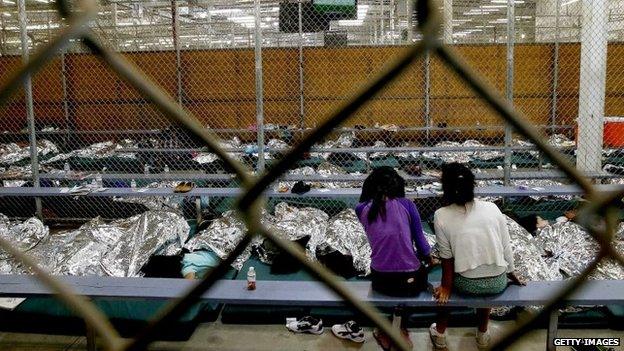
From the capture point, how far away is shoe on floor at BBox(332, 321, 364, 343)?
3662 mm

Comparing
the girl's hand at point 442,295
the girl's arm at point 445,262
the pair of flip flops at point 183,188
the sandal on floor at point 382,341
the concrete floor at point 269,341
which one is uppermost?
the pair of flip flops at point 183,188

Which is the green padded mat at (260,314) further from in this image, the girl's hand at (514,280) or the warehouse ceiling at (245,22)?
the warehouse ceiling at (245,22)

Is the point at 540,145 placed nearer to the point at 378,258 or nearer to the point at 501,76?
the point at 378,258

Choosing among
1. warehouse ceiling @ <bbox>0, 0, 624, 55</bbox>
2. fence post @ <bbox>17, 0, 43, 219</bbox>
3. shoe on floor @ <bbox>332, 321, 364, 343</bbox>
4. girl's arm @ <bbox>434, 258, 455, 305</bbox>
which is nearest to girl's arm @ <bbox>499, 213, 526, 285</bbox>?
girl's arm @ <bbox>434, 258, 455, 305</bbox>

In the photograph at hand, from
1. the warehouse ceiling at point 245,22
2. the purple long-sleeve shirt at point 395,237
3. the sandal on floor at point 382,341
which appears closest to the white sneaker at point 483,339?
the sandal on floor at point 382,341

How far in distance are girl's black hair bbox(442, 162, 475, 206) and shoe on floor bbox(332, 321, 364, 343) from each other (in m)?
1.35

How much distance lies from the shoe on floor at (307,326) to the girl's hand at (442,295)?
1.04 m

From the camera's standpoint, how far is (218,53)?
35.9 ft

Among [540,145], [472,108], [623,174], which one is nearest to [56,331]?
[540,145]

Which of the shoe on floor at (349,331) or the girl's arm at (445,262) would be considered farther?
the shoe on floor at (349,331)

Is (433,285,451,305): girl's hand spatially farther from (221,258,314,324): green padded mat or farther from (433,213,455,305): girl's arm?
(221,258,314,324): green padded mat

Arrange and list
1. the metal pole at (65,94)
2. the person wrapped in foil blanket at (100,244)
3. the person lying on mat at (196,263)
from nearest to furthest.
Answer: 1. the person lying on mat at (196,263)
2. the person wrapped in foil blanket at (100,244)
3. the metal pole at (65,94)

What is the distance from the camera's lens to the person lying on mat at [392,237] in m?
3.26

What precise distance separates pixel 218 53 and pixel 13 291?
8.48m
